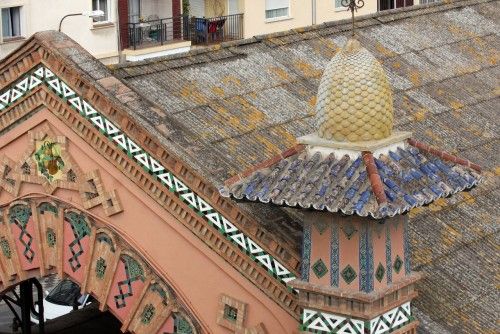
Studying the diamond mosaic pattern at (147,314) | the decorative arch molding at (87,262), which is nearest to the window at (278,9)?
the decorative arch molding at (87,262)

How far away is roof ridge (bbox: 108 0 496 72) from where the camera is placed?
63.0 feet

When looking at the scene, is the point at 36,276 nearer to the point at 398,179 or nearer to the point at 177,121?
the point at 177,121

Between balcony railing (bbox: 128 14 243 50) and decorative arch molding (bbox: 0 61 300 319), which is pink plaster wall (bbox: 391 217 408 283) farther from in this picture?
balcony railing (bbox: 128 14 243 50)

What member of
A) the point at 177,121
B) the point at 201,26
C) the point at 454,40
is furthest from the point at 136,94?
the point at 201,26

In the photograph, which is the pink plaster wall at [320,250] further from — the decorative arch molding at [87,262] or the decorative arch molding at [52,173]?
the decorative arch molding at [52,173]

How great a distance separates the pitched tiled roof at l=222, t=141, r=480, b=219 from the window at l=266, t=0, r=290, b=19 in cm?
4637

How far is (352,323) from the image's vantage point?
592 inches

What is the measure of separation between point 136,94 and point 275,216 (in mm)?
2366

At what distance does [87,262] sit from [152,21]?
39.0 meters

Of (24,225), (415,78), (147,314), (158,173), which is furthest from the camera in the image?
(415,78)

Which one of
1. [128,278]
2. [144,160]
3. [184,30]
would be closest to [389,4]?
[184,30]

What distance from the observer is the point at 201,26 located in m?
59.0

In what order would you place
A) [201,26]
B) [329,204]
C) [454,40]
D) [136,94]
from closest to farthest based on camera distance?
[329,204]
[136,94]
[454,40]
[201,26]

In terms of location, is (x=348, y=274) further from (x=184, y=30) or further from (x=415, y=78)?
(x=184, y=30)
